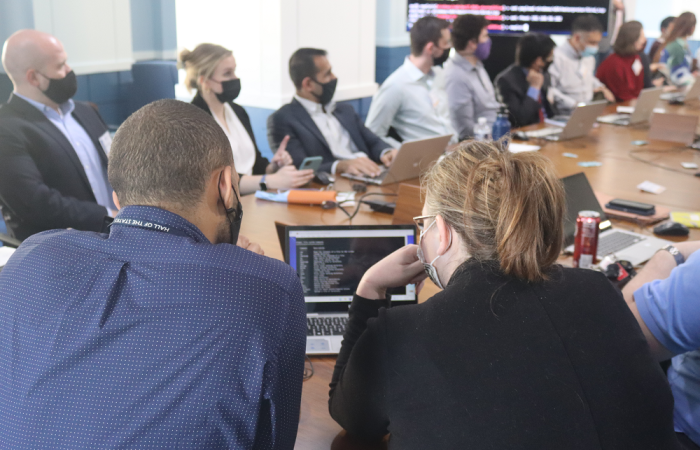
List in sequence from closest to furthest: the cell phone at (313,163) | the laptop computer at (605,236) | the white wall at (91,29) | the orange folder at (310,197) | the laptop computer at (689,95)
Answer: the laptop computer at (605,236), the orange folder at (310,197), the cell phone at (313,163), the white wall at (91,29), the laptop computer at (689,95)

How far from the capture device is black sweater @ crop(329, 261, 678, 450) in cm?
88

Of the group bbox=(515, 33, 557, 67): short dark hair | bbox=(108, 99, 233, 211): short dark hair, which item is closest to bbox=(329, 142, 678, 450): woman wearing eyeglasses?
bbox=(108, 99, 233, 211): short dark hair

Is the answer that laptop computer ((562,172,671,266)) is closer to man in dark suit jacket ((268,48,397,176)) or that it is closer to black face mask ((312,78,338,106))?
man in dark suit jacket ((268,48,397,176))

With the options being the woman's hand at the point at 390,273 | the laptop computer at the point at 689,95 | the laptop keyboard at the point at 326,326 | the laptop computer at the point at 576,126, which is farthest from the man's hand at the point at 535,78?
the woman's hand at the point at 390,273

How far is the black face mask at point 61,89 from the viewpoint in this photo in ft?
8.47

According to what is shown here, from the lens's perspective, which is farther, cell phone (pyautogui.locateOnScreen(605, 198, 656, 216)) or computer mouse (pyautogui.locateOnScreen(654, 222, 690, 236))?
cell phone (pyautogui.locateOnScreen(605, 198, 656, 216))

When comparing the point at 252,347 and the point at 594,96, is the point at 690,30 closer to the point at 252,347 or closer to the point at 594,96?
the point at 594,96

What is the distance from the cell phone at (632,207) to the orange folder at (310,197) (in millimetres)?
1138

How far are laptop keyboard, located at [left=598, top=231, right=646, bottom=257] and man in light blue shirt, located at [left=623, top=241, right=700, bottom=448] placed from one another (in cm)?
59

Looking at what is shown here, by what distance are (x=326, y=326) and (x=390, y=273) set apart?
37 cm

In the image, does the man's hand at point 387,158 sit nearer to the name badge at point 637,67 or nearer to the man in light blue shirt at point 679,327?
the man in light blue shirt at point 679,327

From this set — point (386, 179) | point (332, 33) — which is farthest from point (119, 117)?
point (386, 179)

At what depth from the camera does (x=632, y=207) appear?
245 centimetres

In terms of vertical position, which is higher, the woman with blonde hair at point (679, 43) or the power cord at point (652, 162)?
the woman with blonde hair at point (679, 43)
